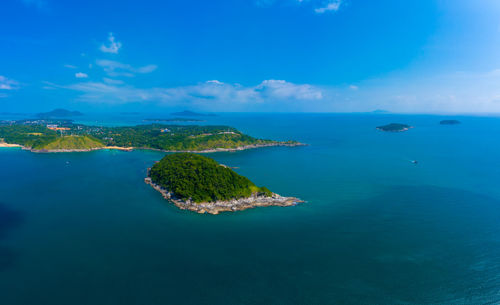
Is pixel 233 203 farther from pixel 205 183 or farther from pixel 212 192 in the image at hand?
pixel 205 183

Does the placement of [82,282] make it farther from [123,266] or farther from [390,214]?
[390,214]

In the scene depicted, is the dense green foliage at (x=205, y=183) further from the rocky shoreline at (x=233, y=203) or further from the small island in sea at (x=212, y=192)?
the rocky shoreline at (x=233, y=203)

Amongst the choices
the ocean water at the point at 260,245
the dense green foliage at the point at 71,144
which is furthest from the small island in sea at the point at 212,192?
the dense green foliage at the point at 71,144

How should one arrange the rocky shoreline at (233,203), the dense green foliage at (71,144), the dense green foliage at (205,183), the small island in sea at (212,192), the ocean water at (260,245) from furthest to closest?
the dense green foliage at (71,144) < the dense green foliage at (205,183) < the small island in sea at (212,192) < the rocky shoreline at (233,203) < the ocean water at (260,245)

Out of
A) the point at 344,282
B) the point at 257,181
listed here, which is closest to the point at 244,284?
the point at 344,282

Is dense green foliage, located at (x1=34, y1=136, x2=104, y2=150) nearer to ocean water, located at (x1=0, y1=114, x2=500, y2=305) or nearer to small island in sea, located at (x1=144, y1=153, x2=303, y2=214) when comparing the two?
ocean water, located at (x1=0, y1=114, x2=500, y2=305)

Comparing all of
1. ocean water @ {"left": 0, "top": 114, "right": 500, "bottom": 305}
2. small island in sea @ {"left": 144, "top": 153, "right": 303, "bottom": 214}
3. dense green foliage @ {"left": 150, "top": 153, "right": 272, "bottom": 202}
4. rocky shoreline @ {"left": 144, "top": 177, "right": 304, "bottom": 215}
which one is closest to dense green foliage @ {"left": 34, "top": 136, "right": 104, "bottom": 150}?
ocean water @ {"left": 0, "top": 114, "right": 500, "bottom": 305}

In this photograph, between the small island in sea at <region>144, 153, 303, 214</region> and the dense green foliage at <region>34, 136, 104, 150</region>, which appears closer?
the small island in sea at <region>144, 153, 303, 214</region>

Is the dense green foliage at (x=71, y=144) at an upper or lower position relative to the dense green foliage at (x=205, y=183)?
upper
